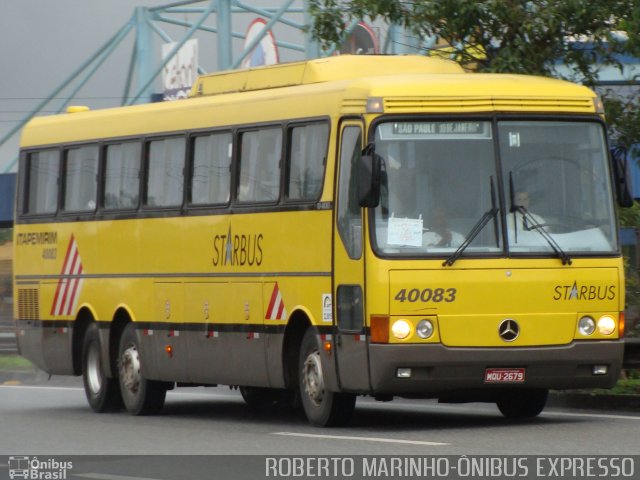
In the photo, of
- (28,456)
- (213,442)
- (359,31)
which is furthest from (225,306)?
(359,31)

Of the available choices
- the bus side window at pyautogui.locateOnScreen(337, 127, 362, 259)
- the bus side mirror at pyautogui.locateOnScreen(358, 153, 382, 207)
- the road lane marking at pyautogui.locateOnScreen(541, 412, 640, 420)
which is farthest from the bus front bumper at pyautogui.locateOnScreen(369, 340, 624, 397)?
the bus side mirror at pyautogui.locateOnScreen(358, 153, 382, 207)

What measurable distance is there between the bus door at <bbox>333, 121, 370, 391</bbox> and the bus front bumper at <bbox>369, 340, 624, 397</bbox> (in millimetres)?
226

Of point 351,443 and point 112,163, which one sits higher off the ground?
point 112,163

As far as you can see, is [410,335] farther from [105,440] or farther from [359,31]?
[359,31]

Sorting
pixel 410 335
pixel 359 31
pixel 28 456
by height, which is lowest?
pixel 28 456

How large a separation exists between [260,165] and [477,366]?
3362 millimetres

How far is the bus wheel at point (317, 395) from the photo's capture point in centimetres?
1612

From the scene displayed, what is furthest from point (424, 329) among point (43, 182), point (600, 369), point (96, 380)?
point (43, 182)

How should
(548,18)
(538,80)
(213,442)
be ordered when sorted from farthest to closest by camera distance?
(548,18) < (538,80) < (213,442)

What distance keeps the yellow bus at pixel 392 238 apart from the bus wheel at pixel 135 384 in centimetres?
68

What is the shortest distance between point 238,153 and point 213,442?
374 cm

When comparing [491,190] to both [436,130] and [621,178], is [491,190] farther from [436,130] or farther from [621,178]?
[621,178]

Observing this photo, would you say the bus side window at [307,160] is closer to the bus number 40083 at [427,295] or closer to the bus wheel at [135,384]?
the bus number 40083 at [427,295]

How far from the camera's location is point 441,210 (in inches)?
610
